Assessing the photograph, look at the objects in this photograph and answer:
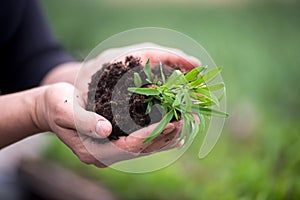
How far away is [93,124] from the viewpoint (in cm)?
108

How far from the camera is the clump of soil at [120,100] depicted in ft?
3.71

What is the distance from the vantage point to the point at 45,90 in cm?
123

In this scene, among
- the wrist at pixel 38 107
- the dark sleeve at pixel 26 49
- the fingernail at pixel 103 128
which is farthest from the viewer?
the dark sleeve at pixel 26 49

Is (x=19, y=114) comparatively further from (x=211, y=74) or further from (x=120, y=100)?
(x=211, y=74)

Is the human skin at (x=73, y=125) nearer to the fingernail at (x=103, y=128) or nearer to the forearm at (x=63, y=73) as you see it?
the fingernail at (x=103, y=128)

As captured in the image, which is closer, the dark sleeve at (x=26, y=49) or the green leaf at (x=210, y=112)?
the green leaf at (x=210, y=112)

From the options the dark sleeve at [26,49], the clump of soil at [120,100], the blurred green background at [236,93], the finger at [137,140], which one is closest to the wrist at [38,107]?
the clump of soil at [120,100]

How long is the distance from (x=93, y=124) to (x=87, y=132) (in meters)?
0.03

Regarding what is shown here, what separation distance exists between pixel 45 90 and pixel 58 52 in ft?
2.41

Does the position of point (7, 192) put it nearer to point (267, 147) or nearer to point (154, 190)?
point (154, 190)

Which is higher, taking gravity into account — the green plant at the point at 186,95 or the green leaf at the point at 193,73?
the green leaf at the point at 193,73

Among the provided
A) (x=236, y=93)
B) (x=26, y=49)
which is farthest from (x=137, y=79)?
(x=236, y=93)

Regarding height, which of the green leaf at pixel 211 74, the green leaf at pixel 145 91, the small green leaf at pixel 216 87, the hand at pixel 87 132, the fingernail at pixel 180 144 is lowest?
the hand at pixel 87 132

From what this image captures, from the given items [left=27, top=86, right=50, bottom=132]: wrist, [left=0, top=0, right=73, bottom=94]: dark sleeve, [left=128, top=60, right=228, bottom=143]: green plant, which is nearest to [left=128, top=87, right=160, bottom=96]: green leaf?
[left=128, top=60, right=228, bottom=143]: green plant
